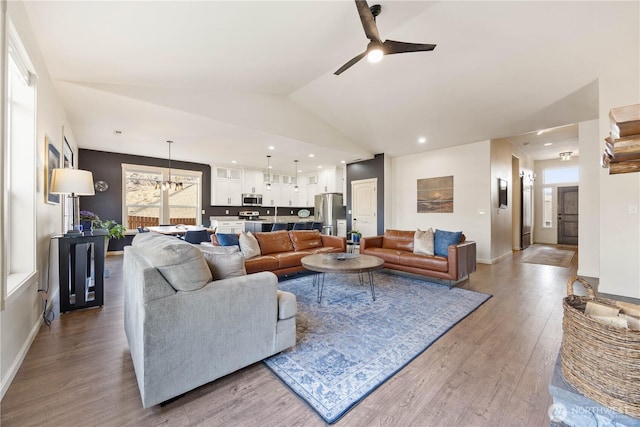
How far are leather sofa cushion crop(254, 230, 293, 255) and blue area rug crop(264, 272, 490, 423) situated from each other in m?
0.70

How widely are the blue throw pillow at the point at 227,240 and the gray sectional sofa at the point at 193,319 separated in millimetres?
2022

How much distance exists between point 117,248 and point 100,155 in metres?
2.32

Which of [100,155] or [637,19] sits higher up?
[637,19]

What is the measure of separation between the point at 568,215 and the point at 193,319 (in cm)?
1146

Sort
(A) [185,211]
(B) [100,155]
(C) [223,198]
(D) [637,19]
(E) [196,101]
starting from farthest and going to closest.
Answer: (C) [223,198]
(A) [185,211]
(B) [100,155]
(E) [196,101]
(D) [637,19]

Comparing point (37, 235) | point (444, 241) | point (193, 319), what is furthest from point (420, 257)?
point (37, 235)

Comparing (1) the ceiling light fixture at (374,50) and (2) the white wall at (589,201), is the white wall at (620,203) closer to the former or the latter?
(2) the white wall at (589,201)

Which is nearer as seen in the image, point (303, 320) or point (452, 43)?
point (303, 320)

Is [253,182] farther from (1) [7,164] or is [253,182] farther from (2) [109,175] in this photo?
(1) [7,164]

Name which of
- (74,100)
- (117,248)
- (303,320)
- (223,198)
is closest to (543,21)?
(303,320)

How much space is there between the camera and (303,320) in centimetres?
270

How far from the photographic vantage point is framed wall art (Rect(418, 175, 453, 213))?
6382 millimetres

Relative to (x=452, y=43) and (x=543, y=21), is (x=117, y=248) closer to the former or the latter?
Result: (x=452, y=43)

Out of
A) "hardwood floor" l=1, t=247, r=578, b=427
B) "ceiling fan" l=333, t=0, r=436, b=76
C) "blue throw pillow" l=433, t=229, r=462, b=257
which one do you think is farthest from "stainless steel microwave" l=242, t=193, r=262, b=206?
"ceiling fan" l=333, t=0, r=436, b=76
